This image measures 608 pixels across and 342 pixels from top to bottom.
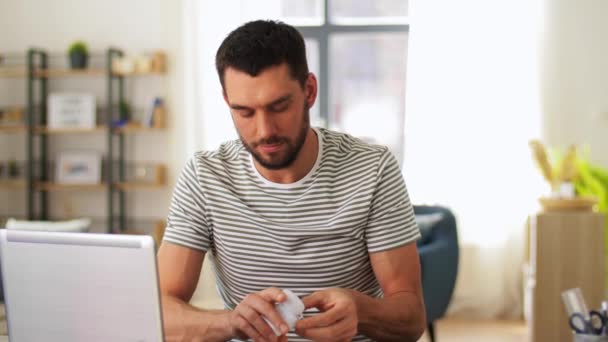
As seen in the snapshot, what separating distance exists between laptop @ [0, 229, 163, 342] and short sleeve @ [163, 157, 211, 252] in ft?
1.73

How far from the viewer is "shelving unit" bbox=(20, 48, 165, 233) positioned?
5.78 meters

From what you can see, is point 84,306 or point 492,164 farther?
point 492,164

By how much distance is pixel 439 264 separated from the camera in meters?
4.17

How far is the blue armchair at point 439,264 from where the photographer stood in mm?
4082

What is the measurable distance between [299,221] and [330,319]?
35 cm

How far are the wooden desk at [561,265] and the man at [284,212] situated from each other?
2.68m

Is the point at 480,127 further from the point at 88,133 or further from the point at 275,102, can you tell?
the point at 275,102

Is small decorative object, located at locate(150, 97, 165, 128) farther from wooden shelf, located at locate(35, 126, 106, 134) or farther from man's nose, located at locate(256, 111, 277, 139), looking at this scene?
man's nose, located at locate(256, 111, 277, 139)

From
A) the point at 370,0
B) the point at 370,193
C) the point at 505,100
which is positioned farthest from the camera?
the point at 370,0

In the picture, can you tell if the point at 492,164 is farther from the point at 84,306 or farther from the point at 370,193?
the point at 84,306

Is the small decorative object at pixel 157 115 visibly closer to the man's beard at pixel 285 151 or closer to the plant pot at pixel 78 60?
the plant pot at pixel 78 60

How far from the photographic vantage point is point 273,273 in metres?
1.86

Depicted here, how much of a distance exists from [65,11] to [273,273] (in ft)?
15.2

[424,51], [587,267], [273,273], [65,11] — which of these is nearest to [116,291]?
[273,273]
